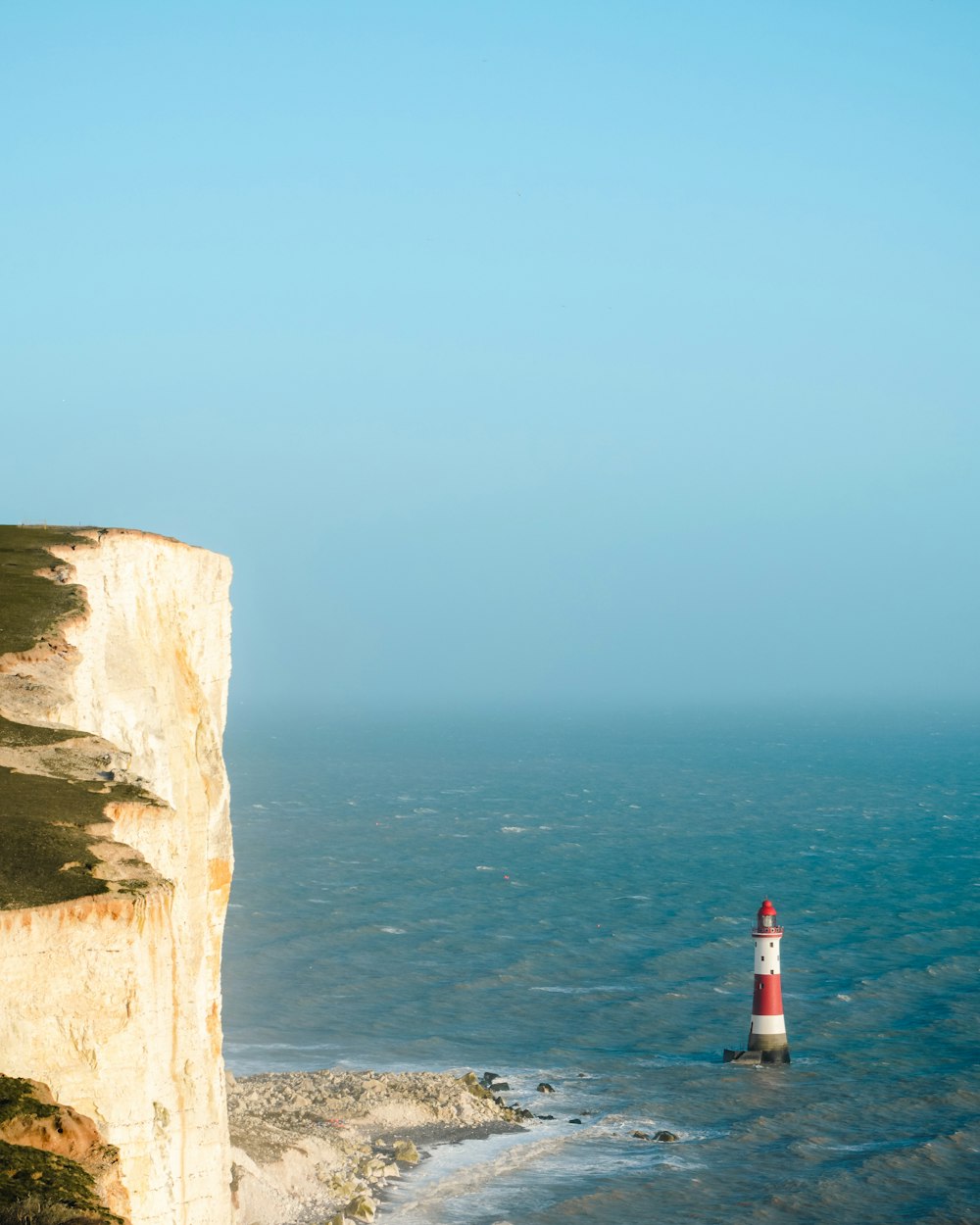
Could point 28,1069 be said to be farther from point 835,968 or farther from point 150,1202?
point 835,968

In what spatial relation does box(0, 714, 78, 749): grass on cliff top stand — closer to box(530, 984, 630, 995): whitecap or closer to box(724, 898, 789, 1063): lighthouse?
box(724, 898, 789, 1063): lighthouse

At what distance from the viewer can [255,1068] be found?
44156 millimetres

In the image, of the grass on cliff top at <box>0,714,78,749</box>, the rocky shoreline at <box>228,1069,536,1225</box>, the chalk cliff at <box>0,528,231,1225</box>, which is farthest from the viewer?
the rocky shoreline at <box>228,1069,536,1225</box>

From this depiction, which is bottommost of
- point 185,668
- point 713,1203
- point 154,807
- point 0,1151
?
point 713,1203

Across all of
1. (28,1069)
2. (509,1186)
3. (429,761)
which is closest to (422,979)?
(509,1186)

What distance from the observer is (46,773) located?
22.3m

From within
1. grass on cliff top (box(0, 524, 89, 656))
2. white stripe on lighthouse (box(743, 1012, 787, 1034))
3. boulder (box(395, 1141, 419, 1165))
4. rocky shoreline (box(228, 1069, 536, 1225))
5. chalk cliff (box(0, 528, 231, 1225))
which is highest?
grass on cliff top (box(0, 524, 89, 656))

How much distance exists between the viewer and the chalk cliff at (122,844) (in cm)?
1734

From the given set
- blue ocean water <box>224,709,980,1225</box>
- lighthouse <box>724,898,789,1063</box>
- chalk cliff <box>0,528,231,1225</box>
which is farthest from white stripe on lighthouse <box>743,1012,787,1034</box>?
chalk cliff <box>0,528,231,1225</box>

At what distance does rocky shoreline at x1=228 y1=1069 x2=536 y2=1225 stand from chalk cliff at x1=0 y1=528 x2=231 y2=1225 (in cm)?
689

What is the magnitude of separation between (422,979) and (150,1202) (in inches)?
1497

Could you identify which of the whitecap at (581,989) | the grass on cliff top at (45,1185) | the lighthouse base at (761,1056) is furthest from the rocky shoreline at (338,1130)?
the grass on cliff top at (45,1185)

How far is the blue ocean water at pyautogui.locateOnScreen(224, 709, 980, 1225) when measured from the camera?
3675 cm

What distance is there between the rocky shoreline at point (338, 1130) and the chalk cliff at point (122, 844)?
689cm
